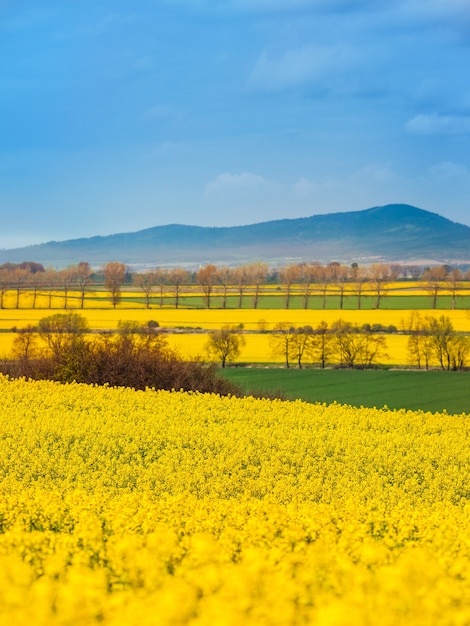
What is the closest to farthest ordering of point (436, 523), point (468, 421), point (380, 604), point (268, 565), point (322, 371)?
1. point (380, 604)
2. point (268, 565)
3. point (436, 523)
4. point (468, 421)
5. point (322, 371)

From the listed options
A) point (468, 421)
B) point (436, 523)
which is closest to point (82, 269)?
point (468, 421)

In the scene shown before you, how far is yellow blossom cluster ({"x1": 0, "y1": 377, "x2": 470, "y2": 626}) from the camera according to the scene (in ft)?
14.1

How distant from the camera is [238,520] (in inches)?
320

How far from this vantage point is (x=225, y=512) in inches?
344

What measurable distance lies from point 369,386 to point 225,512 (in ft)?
97.5

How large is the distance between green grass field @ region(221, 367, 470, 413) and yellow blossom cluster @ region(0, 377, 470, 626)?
47.4 ft

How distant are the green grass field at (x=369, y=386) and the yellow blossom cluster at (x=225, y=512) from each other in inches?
568

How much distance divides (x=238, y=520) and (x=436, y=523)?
2.09 meters

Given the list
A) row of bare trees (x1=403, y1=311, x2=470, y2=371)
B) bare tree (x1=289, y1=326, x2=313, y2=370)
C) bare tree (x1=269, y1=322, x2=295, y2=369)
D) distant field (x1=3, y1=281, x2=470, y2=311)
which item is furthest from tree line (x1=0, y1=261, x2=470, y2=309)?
bare tree (x1=289, y1=326, x2=313, y2=370)

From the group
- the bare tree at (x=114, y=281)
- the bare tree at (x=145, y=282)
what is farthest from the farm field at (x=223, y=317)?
the bare tree at (x=145, y=282)

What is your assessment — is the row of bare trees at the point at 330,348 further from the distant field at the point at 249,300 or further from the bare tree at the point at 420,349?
the distant field at the point at 249,300

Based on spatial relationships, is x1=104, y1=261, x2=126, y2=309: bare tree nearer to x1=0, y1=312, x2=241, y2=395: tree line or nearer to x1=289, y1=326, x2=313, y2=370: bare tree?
x1=289, y1=326, x2=313, y2=370: bare tree

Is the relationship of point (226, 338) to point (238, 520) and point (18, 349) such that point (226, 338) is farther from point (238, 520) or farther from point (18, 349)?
point (238, 520)

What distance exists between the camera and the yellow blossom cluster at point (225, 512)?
4.30 meters
